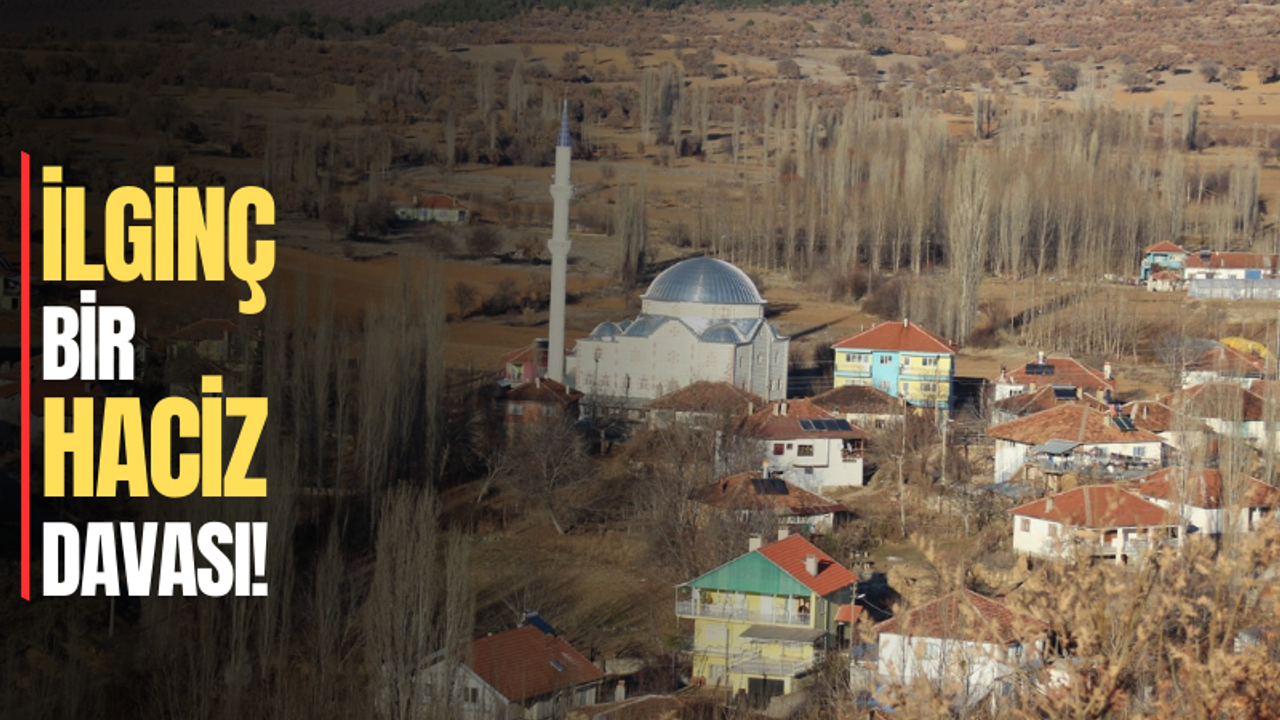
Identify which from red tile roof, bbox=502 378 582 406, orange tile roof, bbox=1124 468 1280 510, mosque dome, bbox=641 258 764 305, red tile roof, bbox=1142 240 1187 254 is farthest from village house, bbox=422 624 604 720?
red tile roof, bbox=1142 240 1187 254

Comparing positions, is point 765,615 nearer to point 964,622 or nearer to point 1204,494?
point 1204,494

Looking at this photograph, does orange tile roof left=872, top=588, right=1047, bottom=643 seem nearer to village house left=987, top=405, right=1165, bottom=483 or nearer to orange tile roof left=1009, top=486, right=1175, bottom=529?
orange tile roof left=1009, top=486, right=1175, bottom=529

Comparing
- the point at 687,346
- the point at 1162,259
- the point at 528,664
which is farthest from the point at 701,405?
the point at 1162,259

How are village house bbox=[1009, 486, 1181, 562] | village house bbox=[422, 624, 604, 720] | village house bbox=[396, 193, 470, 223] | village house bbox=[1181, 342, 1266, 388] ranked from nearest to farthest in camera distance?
village house bbox=[422, 624, 604, 720], village house bbox=[1009, 486, 1181, 562], village house bbox=[1181, 342, 1266, 388], village house bbox=[396, 193, 470, 223]

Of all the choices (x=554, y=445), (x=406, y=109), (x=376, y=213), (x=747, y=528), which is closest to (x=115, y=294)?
(x=376, y=213)

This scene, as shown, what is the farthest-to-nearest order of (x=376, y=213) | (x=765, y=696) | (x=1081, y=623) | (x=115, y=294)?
(x=376, y=213)
(x=115, y=294)
(x=765, y=696)
(x=1081, y=623)

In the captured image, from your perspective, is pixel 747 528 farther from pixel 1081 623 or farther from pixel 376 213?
pixel 376 213

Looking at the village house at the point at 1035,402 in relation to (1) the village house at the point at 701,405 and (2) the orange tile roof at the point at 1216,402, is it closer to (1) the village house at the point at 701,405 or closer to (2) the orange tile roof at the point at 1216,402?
(2) the orange tile roof at the point at 1216,402

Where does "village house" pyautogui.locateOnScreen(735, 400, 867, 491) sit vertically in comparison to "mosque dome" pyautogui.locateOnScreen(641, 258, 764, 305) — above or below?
below
